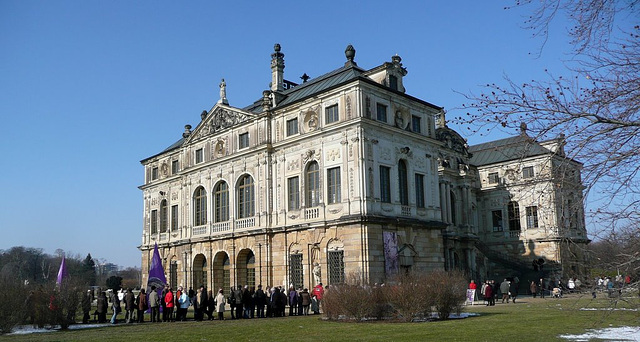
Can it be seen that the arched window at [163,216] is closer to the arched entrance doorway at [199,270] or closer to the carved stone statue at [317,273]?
the arched entrance doorway at [199,270]

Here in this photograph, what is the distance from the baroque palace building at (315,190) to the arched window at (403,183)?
11 centimetres

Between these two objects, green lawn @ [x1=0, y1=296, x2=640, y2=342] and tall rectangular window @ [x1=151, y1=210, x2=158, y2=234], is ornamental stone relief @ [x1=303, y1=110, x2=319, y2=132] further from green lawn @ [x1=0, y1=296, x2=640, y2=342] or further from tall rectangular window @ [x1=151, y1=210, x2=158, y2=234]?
tall rectangular window @ [x1=151, y1=210, x2=158, y2=234]

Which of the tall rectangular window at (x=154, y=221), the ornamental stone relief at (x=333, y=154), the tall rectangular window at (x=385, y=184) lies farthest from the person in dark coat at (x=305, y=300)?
the tall rectangular window at (x=154, y=221)

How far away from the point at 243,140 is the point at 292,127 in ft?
16.5

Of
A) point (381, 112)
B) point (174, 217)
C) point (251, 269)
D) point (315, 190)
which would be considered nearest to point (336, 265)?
point (315, 190)

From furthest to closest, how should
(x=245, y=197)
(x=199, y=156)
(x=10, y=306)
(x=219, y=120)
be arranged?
(x=199, y=156) < (x=219, y=120) < (x=245, y=197) < (x=10, y=306)

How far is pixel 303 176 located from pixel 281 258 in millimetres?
5399

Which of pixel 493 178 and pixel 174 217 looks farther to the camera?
pixel 493 178

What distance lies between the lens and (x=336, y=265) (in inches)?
1264

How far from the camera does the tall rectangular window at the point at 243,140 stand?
3938 cm

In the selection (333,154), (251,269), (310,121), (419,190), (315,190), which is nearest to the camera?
(333,154)

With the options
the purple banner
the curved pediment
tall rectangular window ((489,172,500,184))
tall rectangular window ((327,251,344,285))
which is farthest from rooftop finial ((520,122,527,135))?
tall rectangular window ((489,172,500,184))

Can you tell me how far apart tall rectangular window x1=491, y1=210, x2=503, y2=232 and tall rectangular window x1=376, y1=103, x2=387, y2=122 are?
25728 mm

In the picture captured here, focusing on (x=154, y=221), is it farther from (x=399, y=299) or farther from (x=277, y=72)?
(x=399, y=299)
